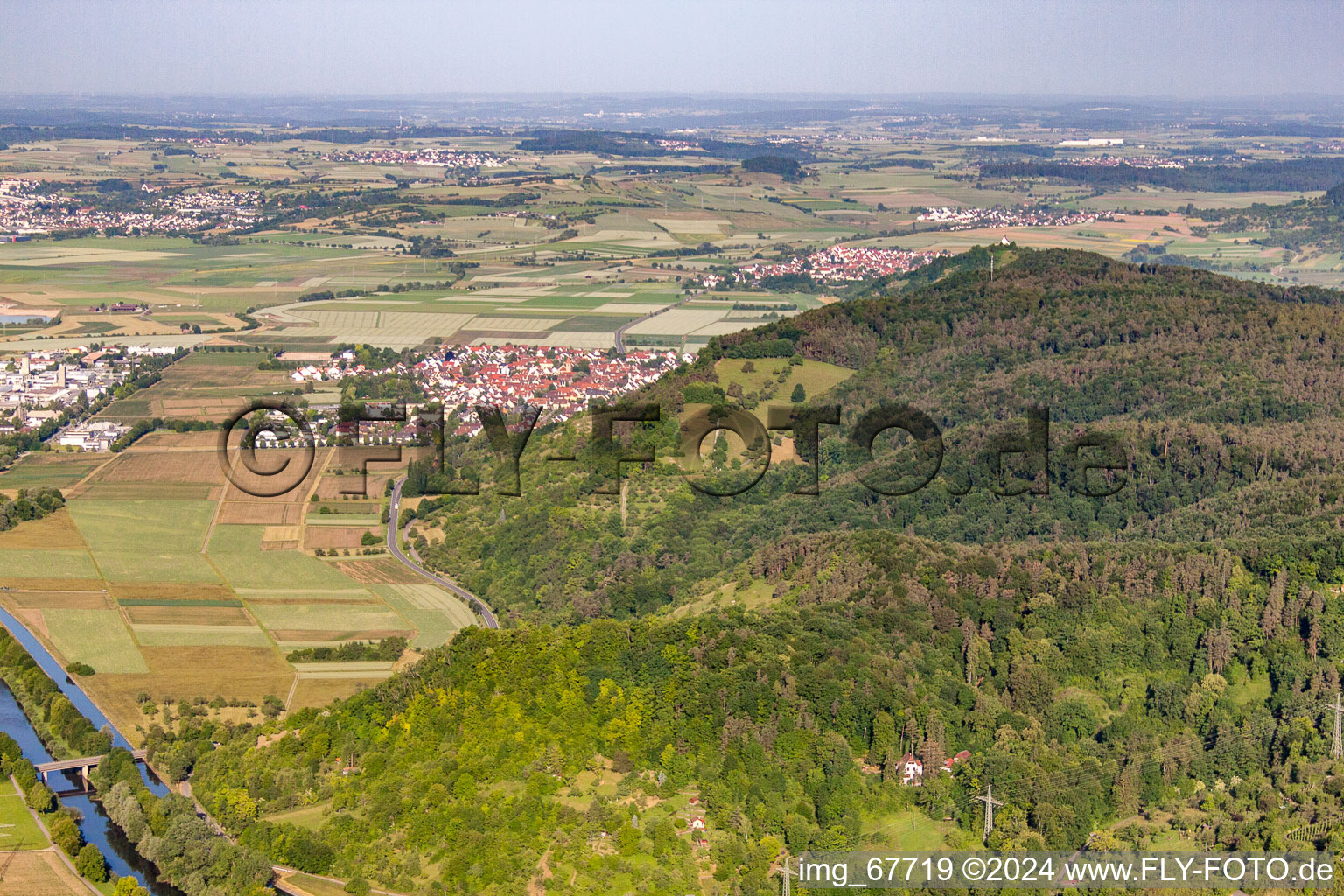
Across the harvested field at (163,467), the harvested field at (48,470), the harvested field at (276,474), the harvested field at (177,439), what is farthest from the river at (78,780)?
the harvested field at (177,439)

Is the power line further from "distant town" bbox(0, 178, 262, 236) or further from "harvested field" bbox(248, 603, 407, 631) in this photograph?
"distant town" bbox(0, 178, 262, 236)

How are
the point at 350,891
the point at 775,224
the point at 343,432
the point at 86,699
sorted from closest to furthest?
the point at 350,891
the point at 86,699
the point at 343,432
the point at 775,224

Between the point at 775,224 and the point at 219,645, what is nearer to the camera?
the point at 219,645

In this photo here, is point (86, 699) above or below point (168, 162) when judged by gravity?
below

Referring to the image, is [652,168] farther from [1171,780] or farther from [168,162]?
[1171,780]

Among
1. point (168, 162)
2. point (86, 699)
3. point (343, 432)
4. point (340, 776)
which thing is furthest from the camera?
point (168, 162)

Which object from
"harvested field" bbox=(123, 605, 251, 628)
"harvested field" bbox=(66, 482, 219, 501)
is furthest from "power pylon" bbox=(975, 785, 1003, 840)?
"harvested field" bbox=(66, 482, 219, 501)

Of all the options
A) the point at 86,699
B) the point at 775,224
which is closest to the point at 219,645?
the point at 86,699
